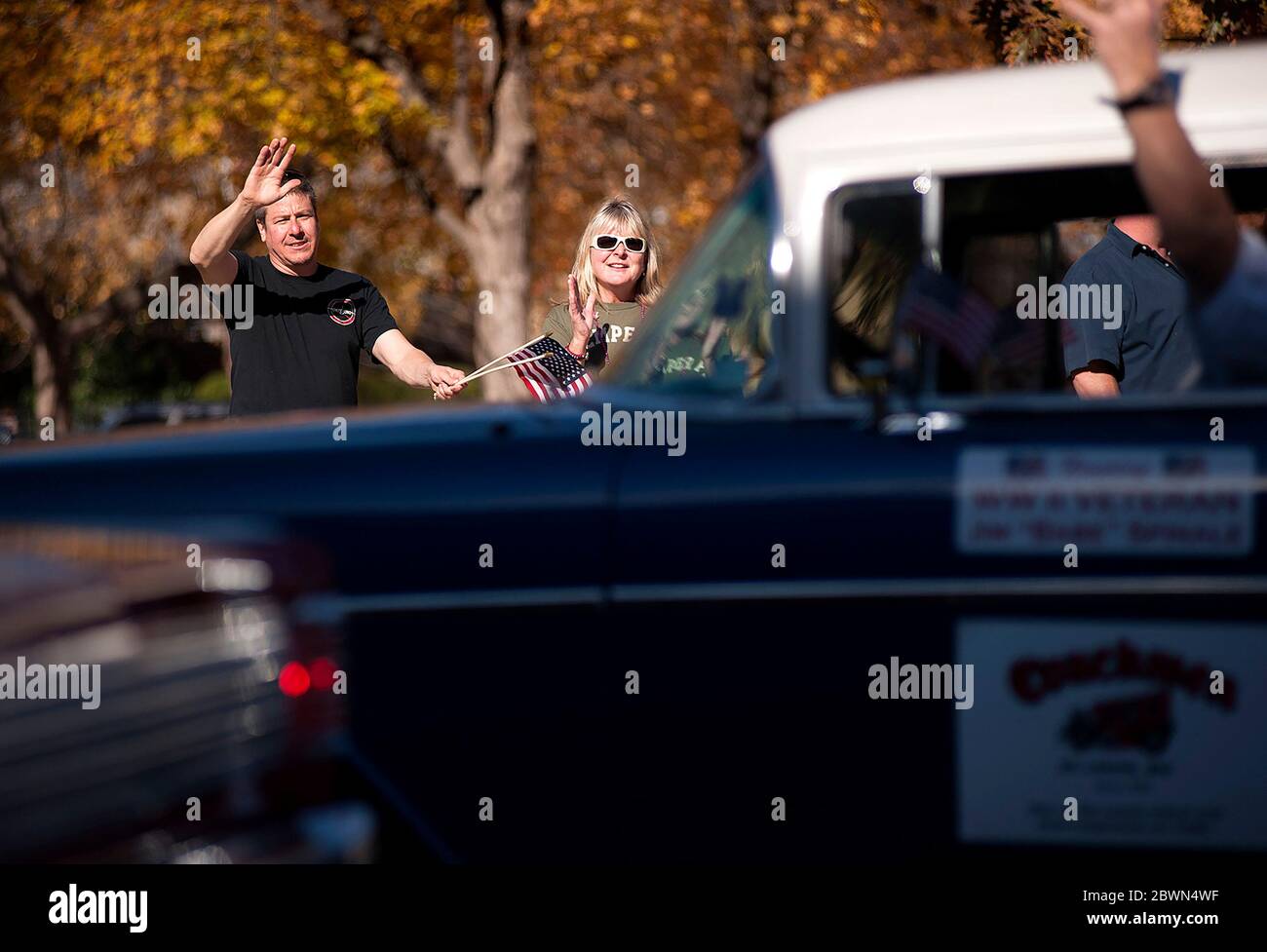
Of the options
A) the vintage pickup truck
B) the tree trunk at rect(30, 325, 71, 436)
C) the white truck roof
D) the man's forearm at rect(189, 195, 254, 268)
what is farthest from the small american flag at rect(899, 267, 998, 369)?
the tree trunk at rect(30, 325, 71, 436)

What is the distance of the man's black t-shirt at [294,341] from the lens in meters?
4.90

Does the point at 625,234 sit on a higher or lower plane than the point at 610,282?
higher

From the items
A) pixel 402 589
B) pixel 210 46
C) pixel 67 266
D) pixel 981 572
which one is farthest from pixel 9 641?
pixel 67 266

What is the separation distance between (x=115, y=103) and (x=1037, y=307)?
13853 mm

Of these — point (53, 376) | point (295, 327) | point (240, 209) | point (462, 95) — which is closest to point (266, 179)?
point (240, 209)

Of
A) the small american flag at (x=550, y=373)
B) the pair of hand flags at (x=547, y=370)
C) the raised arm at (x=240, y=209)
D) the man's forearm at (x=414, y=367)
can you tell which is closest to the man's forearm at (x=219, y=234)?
the raised arm at (x=240, y=209)

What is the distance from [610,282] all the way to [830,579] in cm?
210

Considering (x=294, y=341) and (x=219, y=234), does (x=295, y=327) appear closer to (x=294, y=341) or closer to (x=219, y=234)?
(x=294, y=341)

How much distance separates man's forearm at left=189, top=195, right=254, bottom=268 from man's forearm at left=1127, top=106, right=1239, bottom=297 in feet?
9.06

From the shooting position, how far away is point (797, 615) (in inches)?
109

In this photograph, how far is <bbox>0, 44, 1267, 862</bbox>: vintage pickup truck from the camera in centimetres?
267

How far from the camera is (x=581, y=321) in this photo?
184 inches

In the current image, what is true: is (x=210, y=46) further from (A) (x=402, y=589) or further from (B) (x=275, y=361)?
(A) (x=402, y=589)

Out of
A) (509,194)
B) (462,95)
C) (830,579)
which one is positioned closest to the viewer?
(830,579)
